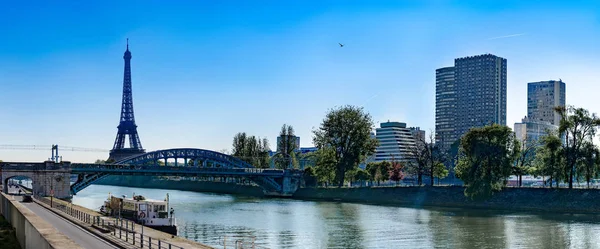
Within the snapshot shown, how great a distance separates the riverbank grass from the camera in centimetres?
3178

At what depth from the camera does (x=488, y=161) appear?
83500mm

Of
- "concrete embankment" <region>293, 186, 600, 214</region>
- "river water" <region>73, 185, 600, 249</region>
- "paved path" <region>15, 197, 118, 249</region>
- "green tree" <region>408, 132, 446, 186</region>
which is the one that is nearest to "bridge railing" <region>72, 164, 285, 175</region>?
"concrete embankment" <region>293, 186, 600, 214</region>

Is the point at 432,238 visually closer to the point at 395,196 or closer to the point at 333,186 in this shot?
the point at 395,196

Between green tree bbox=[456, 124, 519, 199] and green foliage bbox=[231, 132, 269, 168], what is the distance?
7299 centimetres

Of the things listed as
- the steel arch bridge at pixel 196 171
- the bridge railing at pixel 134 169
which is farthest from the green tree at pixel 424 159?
the bridge railing at pixel 134 169

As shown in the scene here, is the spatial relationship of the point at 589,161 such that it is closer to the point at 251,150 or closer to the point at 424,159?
the point at 424,159

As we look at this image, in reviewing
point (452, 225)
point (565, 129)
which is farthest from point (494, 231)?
point (565, 129)

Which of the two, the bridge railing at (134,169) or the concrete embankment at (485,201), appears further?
the bridge railing at (134,169)

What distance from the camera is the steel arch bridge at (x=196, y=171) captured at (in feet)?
339

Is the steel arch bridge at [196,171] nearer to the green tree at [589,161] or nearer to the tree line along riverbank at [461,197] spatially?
the tree line along riverbank at [461,197]

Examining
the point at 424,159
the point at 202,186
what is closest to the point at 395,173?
the point at 424,159

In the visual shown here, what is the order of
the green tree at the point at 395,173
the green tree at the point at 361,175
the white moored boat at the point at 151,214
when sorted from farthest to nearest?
the green tree at the point at 361,175, the green tree at the point at 395,173, the white moored boat at the point at 151,214

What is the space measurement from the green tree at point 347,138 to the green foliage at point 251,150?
37.4m

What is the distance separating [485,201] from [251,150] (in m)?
79.7
